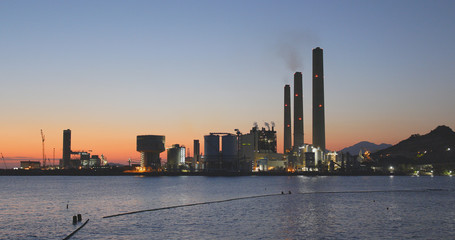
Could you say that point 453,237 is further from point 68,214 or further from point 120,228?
point 68,214

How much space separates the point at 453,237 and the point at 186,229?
26.5 meters

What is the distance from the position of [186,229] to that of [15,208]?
129 ft

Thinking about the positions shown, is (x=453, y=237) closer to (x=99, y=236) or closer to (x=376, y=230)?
(x=376, y=230)

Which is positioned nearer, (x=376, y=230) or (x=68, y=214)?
(x=376, y=230)

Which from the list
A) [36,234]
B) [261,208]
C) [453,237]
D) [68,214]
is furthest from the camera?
[261,208]

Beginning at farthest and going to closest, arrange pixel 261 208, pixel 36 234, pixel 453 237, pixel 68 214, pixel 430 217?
pixel 261 208
pixel 68 214
pixel 430 217
pixel 36 234
pixel 453 237

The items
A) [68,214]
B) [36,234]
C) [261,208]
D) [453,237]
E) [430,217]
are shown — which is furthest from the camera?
[261,208]

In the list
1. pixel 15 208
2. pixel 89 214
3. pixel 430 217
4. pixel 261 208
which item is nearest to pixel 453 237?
pixel 430 217

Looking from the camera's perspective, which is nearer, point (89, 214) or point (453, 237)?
point (453, 237)

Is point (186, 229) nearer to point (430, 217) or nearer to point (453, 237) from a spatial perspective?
point (453, 237)

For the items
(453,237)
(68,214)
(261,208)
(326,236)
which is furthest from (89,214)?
(453,237)

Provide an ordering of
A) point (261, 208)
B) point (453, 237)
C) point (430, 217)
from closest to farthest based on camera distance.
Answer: point (453, 237), point (430, 217), point (261, 208)

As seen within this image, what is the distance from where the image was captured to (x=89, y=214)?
208 feet

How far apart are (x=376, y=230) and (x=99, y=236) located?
28376mm
